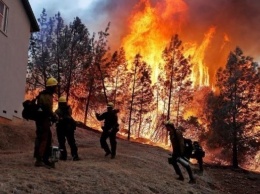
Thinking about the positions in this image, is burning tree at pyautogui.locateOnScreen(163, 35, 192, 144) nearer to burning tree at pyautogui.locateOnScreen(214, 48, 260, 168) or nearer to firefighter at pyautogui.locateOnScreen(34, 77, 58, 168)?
burning tree at pyautogui.locateOnScreen(214, 48, 260, 168)

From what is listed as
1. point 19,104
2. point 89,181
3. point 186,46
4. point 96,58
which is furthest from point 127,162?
point 186,46

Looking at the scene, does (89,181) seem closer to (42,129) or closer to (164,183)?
(42,129)

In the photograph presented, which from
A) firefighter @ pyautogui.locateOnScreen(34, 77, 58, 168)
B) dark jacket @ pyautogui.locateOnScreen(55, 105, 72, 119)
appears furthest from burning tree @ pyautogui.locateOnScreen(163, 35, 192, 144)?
firefighter @ pyautogui.locateOnScreen(34, 77, 58, 168)

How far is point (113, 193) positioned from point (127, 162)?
20.4 ft

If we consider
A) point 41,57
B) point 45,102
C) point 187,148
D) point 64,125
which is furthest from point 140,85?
point 45,102

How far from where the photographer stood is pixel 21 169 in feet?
32.1

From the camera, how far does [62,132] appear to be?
1387 cm

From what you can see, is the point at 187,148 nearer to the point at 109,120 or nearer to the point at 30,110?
the point at 109,120

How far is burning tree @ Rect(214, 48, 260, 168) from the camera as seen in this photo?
33.7m

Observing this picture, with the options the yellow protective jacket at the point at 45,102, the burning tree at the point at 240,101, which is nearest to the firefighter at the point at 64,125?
the yellow protective jacket at the point at 45,102

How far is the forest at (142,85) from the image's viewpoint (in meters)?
34.4

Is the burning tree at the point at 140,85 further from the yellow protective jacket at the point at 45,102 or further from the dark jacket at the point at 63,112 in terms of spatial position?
the yellow protective jacket at the point at 45,102

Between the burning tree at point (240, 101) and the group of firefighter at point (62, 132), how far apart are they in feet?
66.2

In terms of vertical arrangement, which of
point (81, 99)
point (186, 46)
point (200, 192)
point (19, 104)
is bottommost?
point (200, 192)
